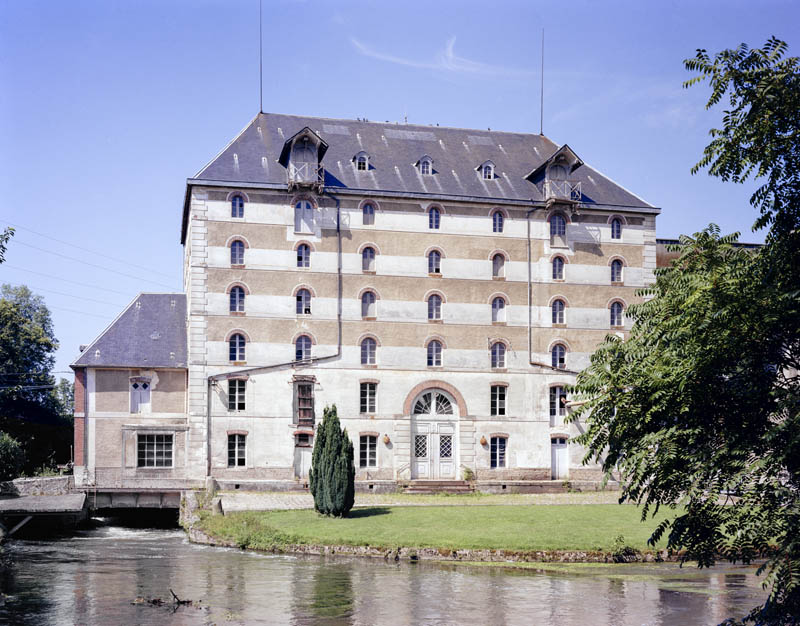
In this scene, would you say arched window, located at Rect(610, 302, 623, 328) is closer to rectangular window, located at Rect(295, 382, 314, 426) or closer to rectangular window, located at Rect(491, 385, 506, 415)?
rectangular window, located at Rect(491, 385, 506, 415)

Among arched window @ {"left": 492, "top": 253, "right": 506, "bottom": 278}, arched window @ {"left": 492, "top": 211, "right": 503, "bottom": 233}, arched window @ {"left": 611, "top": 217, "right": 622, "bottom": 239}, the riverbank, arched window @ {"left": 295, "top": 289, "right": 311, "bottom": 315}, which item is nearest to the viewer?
the riverbank

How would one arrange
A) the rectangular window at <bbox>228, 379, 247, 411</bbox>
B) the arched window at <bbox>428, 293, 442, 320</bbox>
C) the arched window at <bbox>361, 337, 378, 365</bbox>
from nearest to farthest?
the rectangular window at <bbox>228, 379, 247, 411</bbox>, the arched window at <bbox>361, 337, 378, 365</bbox>, the arched window at <bbox>428, 293, 442, 320</bbox>

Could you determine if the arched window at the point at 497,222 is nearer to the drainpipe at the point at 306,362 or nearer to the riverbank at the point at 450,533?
the drainpipe at the point at 306,362

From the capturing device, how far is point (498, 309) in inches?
1847

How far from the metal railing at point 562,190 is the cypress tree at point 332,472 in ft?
66.3

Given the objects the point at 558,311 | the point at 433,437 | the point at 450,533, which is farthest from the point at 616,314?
the point at 450,533

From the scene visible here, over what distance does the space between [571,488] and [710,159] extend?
34.1 meters

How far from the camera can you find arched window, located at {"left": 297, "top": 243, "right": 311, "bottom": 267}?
44719 mm

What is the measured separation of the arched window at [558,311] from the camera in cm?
4750

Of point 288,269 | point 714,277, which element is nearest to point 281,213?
point 288,269

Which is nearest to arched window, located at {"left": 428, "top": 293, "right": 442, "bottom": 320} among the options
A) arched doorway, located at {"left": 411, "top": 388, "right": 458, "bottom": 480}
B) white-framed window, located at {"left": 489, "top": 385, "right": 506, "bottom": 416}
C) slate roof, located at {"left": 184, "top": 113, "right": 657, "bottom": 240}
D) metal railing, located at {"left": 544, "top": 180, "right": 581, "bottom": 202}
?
arched doorway, located at {"left": 411, "top": 388, "right": 458, "bottom": 480}

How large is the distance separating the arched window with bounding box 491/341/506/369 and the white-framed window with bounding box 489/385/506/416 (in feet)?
3.90

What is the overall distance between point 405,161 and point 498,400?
1377cm

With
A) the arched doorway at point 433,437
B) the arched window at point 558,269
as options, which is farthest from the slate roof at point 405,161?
the arched doorway at point 433,437
